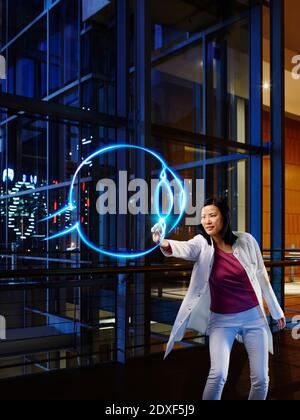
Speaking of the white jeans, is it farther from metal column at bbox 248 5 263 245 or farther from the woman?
metal column at bbox 248 5 263 245

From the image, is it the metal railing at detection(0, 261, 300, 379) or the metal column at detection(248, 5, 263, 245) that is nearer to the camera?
the metal railing at detection(0, 261, 300, 379)

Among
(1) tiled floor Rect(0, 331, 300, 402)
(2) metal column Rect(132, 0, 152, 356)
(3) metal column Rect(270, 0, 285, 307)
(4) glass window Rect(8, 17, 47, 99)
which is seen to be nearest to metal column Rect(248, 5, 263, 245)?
(3) metal column Rect(270, 0, 285, 307)

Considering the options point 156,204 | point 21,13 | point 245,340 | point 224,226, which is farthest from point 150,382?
point 21,13

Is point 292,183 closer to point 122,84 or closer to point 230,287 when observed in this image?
point 122,84

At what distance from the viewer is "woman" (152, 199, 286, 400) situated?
9.12ft

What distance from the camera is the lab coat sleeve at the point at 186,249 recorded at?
2.84 metres

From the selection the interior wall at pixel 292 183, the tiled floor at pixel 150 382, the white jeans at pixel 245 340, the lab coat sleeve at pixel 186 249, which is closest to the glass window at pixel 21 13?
the tiled floor at pixel 150 382

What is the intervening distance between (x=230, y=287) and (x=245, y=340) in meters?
0.31

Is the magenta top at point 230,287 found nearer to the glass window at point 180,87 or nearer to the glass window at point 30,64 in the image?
the glass window at point 180,87

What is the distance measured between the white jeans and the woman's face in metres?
0.48

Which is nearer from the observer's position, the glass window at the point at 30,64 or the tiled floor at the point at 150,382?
the tiled floor at the point at 150,382

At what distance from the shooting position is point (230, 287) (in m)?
2.83

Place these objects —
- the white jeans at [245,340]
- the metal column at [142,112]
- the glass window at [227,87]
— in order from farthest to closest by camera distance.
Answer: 1. the glass window at [227,87]
2. the metal column at [142,112]
3. the white jeans at [245,340]
